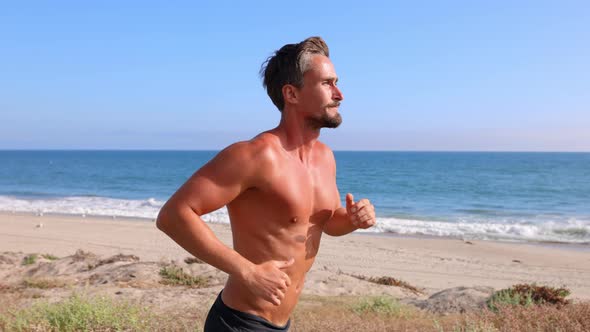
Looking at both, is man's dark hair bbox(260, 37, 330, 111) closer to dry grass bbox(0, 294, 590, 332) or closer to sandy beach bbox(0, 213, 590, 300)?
dry grass bbox(0, 294, 590, 332)

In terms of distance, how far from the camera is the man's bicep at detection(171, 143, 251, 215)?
225 centimetres

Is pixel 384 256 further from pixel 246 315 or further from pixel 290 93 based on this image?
pixel 290 93

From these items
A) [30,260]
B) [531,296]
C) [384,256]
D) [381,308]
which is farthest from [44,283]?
[384,256]

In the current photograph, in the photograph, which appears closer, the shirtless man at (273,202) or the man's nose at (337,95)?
the shirtless man at (273,202)

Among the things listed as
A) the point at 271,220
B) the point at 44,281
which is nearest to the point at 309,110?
the point at 271,220

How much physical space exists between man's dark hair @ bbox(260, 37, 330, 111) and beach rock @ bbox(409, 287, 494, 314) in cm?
527

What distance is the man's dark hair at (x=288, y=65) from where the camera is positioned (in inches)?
95.7

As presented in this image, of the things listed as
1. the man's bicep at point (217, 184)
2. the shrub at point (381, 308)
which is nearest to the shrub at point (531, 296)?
the shrub at point (381, 308)

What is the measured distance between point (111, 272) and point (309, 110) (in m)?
8.16

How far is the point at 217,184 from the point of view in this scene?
2279 mm

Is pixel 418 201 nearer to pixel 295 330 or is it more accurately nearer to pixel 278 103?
pixel 295 330

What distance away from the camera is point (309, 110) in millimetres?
2469

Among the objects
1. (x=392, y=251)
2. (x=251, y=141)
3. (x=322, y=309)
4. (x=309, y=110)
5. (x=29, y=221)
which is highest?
(x=309, y=110)

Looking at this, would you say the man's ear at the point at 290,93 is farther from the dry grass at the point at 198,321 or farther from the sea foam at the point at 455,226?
the sea foam at the point at 455,226
